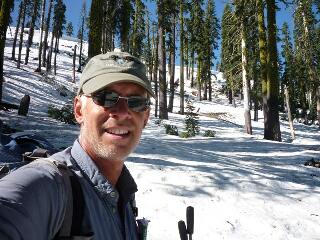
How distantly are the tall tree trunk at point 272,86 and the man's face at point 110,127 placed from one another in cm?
1416

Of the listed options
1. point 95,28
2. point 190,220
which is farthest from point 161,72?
point 190,220

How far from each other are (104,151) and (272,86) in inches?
577

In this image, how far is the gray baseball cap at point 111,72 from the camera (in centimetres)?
209

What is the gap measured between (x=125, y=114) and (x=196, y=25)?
1916 inches

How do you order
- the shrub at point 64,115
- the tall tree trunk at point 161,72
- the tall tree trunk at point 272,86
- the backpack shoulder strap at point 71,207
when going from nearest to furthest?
the backpack shoulder strap at point 71,207 → the shrub at point 64,115 → the tall tree trunk at point 272,86 → the tall tree trunk at point 161,72

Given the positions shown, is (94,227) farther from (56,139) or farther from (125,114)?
(56,139)

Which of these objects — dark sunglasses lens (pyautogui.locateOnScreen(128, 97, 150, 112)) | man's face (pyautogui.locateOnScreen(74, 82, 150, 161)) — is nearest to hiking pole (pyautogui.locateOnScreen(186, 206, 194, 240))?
man's face (pyautogui.locateOnScreen(74, 82, 150, 161))

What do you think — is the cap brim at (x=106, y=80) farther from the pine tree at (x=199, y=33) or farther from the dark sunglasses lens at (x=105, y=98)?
the pine tree at (x=199, y=33)

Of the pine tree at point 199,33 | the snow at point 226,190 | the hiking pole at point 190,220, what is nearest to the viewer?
the hiking pole at point 190,220

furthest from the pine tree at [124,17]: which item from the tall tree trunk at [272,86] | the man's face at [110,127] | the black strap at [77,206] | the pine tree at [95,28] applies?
the black strap at [77,206]

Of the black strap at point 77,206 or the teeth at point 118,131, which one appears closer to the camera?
the black strap at point 77,206

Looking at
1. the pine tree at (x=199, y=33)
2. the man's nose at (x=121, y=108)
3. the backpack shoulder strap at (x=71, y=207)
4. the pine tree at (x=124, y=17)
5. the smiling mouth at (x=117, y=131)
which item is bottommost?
the backpack shoulder strap at (x=71, y=207)

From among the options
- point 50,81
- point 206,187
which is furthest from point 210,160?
point 50,81

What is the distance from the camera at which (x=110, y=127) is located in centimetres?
215
